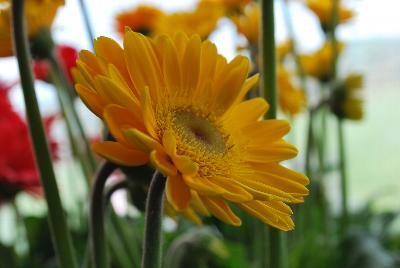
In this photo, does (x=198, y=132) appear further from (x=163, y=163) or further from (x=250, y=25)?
(x=250, y=25)

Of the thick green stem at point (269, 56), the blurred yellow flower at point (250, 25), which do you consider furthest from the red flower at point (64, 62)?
the thick green stem at point (269, 56)

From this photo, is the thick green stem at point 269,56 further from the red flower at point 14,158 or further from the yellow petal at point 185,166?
the red flower at point 14,158

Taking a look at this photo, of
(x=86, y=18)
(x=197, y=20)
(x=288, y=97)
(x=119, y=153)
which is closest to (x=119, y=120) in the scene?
(x=119, y=153)

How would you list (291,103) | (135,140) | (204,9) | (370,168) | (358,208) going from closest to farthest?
(135,140)
(291,103)
(204,9)
(358,208)
(370,168)

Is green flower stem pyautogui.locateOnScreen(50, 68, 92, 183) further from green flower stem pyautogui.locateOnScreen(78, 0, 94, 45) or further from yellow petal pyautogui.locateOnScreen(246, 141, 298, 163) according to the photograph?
yellow petal pyautogui.locateOnScreen(246, 141, 298, 163)

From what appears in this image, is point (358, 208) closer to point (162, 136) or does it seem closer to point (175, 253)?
point (175, 253)

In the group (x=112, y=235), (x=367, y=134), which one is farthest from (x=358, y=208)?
(x=367, y=134)
